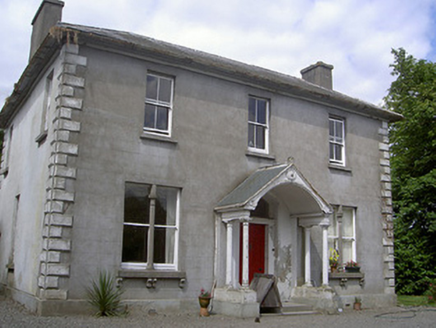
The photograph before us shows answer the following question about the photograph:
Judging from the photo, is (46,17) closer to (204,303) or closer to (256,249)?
(256,249)

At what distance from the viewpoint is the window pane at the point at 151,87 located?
553 inches

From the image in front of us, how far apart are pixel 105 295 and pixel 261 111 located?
7.74 metres

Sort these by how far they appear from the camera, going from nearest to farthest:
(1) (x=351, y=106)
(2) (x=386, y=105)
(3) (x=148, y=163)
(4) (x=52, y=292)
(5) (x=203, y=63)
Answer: (4) (x=52, y=292), (3) (x=148, y=163), (5) (x=203, y=63), (1) (x=351, y=106), (2) (x=386, y=105)

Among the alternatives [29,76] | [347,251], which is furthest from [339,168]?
[29,76]

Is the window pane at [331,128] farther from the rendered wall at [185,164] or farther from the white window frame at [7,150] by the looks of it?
the white window frame at [7,150]

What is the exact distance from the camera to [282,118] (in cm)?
1638

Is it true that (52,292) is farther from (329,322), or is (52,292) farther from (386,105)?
(386,105)

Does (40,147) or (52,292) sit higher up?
(40,147)

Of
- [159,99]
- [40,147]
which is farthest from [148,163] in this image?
[40,147]

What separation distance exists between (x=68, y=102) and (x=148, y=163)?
2.64 meters

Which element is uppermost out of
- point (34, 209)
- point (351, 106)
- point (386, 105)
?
point (386, 105)

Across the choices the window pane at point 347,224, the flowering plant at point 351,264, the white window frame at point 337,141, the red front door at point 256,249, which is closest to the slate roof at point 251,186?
the red front door at point 256,249

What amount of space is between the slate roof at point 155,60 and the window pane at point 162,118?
137 centimetres

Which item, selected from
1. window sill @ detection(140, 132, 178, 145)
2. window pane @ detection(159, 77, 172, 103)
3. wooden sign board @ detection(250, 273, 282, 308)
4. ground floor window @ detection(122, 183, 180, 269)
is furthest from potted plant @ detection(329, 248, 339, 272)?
window pane @ detection(159, 77, 172, 103)
